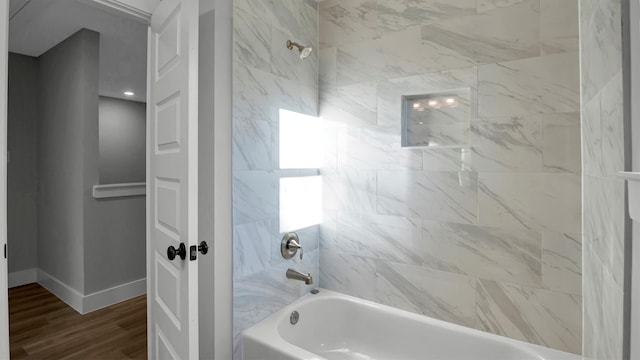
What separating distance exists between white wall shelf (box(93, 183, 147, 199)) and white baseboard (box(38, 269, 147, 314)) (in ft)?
3.09

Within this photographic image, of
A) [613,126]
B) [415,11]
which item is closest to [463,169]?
[415,11]

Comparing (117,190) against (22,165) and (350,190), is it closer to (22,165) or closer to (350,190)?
(22,165)

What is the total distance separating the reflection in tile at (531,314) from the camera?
1.57 meters

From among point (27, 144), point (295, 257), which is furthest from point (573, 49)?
point (27, 144)

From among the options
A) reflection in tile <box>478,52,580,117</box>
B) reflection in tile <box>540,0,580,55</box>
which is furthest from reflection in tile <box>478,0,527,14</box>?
reflection in tile <box>478,52,580,117</box>

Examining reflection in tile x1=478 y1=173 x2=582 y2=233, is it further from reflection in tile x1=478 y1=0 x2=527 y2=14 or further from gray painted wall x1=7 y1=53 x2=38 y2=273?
gray painted wall x1=7 y1=53 x2=38 y2=273

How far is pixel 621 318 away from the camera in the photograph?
64 centimetres

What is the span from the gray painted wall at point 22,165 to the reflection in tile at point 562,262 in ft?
16.1

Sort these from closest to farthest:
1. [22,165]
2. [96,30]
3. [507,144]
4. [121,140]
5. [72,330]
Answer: [507,144]
[72,330]
[96,30]
[22,165]
[121,140]

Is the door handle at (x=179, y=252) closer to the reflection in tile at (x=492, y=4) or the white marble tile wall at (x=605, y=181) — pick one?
the white marble tile wall at (x=605, y=181)

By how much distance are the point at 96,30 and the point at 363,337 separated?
352 centimetres

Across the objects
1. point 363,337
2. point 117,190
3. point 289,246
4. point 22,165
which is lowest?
point 363,337

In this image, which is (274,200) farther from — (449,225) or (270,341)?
(449,225)

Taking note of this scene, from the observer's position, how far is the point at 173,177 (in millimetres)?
1402
